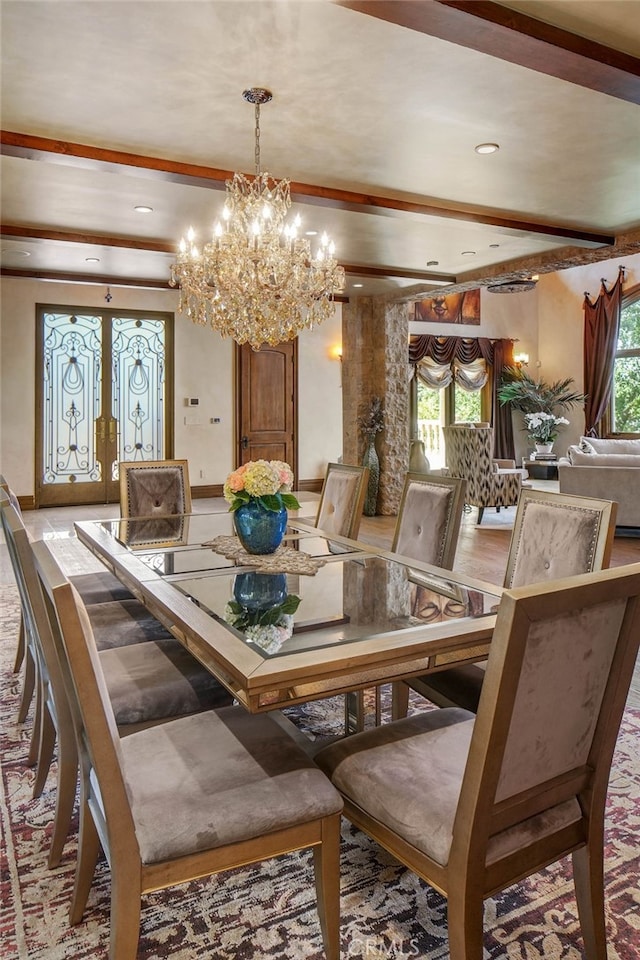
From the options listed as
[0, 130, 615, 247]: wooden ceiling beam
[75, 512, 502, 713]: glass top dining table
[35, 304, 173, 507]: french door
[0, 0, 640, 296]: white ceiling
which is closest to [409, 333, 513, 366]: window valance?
[35, 304, 173, 507]: french door

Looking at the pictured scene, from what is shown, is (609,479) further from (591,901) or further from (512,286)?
(591,901)

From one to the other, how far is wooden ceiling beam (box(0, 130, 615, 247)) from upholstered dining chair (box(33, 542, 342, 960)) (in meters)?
3.13

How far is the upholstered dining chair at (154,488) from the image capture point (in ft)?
12.3

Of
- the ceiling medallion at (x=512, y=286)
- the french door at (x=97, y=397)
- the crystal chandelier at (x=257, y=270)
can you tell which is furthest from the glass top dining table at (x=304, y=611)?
the french door at (x=97, y=397)

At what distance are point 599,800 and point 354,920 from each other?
26.6 inches

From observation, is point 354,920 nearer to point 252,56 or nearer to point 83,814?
point 83,814

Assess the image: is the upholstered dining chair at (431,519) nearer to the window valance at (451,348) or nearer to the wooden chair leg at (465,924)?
the wooden chair leg at (465,924)

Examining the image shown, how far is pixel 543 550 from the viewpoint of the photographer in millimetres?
2312

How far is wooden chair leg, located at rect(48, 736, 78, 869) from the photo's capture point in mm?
1786

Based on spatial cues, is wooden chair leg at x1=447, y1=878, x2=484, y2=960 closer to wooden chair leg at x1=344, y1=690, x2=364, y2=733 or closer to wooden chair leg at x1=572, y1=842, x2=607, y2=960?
wooden chair leg at x1=572, y1=842, x2=607, y2=960

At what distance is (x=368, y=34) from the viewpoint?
262cm

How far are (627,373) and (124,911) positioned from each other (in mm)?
11942

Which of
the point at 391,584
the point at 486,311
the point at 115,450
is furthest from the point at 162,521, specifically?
the point at 486,311

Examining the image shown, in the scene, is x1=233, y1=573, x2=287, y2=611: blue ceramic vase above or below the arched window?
below
